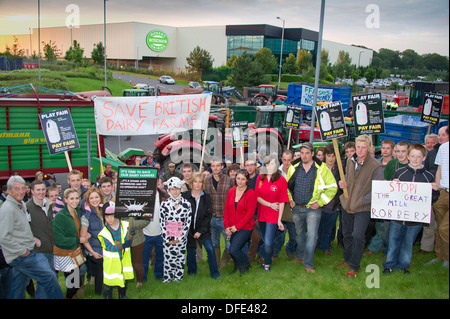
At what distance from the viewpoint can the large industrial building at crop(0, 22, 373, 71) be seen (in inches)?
2478

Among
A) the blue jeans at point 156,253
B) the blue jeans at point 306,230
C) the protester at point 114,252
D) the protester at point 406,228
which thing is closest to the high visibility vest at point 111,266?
the protester at point 114,252

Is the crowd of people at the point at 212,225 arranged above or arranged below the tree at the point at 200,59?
below

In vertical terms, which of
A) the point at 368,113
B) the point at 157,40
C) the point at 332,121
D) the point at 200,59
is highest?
the point at 157,40

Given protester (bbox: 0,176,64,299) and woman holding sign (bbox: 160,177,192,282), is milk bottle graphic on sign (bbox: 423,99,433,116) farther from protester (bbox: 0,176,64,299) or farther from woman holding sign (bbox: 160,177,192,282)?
protester (bbox: 0,176,64,299)

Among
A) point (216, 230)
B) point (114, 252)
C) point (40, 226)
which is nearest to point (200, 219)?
point (216, 230)

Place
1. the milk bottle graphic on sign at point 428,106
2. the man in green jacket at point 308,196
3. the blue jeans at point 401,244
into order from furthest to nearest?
the milk bottle graphic on sign at point 428,106
the man in green jacket at point 308,196
the blue jeans at point 401,244

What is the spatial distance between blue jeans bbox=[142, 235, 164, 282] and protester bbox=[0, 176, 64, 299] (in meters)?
1.33

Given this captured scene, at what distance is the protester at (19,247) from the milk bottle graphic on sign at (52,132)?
2333mm

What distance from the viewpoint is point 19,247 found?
14.2ft

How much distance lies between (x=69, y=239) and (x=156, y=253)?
52.5 inches

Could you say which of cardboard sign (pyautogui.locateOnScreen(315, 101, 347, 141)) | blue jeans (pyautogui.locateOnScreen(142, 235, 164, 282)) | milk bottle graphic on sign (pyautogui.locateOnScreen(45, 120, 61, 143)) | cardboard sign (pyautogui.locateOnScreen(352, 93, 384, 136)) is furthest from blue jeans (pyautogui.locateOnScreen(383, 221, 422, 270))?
milk bottle graphic on sign (pyautogui.locateOnScreen(45, 120, 61, 143))

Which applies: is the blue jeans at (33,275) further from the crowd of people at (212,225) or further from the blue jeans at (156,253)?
the blue jeans at (156,253)

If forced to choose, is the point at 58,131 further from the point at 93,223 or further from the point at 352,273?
the point at 352,273

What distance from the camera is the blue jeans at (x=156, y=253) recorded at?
218 inches
